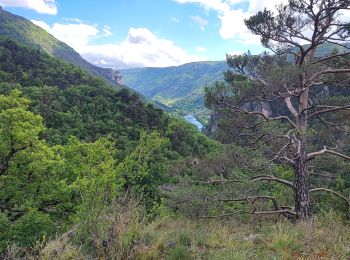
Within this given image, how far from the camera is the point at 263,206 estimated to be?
12.3 meters

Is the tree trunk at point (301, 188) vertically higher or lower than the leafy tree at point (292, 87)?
lower

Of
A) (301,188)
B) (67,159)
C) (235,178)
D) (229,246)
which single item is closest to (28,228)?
(67,159)

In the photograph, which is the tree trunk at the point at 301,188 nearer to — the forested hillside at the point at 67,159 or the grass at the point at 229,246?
the grass at the point at 229,246

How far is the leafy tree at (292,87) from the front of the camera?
8.70 metres

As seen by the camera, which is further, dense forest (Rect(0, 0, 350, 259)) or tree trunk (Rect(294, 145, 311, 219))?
tree trunk (Rect(294, 145, 311, 219))

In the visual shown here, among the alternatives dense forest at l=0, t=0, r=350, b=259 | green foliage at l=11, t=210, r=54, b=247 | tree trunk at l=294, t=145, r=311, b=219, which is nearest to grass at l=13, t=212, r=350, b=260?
dense forest at l=0, t=0, r=350, b=259

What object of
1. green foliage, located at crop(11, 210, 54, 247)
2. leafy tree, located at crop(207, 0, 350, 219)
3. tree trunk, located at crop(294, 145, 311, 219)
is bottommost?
green foliage, located at crop(11, 210, 54, 247)

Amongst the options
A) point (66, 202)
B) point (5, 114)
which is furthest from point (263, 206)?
point (5, 114)

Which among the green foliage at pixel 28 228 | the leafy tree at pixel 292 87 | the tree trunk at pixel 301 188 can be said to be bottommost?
the green foliage at pixel 28 228

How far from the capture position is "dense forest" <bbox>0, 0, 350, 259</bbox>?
4.53m

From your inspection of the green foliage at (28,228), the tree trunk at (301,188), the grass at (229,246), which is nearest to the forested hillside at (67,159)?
the green foliage at (28,228)

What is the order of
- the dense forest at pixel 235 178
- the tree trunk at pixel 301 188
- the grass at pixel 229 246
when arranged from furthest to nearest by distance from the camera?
1. the tree trunk at pixel 301 188
2. the dense forest at pixel 235 178
3. the grass at pixel 229 246

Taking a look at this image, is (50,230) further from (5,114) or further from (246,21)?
(246,21)

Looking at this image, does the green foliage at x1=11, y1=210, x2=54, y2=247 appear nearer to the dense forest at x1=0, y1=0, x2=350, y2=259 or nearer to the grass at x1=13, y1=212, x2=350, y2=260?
the dense forest at x1=0, y1=0, x2=350, y2=259
